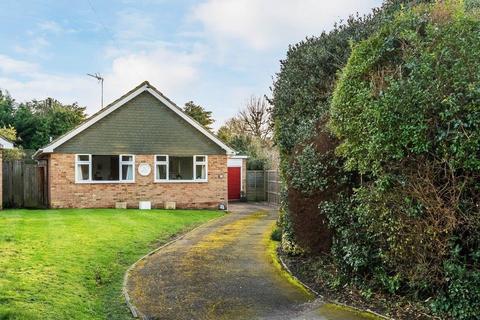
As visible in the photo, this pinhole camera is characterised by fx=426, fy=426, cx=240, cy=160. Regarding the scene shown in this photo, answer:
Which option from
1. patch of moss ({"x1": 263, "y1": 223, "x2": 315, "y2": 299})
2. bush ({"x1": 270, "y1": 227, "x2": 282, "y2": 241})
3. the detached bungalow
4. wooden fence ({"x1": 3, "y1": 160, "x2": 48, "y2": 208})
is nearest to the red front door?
the detached bungalow

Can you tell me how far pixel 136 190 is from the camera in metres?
20.2

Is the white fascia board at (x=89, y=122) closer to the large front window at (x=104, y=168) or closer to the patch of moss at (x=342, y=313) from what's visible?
the large front window at (x=104, y=168)

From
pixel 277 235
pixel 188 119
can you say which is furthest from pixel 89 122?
pixel 277 235

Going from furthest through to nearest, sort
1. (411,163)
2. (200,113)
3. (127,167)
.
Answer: (200,113), (127,167), (411,163)

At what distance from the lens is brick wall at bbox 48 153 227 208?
19125 mm

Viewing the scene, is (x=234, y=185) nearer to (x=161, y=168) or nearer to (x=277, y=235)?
(x=161, y=168)

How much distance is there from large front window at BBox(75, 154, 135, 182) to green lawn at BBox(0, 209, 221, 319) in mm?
4228

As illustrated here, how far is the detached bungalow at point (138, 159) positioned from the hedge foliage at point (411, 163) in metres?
13.7

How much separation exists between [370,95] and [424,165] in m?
1.34

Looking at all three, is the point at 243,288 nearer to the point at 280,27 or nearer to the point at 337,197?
the point at 337,197

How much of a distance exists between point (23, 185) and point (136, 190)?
515 cm

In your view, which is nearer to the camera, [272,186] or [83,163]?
[83,163]

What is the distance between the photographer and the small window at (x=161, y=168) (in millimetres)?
20625

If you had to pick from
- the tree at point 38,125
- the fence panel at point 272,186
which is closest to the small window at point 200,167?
the fence panel at point 272,186
